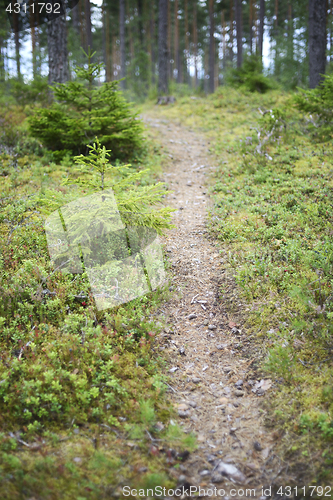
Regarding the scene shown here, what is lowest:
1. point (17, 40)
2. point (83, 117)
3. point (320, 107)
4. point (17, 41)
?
point (83, 117)

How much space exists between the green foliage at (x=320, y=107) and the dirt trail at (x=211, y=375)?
21.0 ft

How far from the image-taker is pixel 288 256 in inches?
218

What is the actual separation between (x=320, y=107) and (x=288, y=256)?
7.90m

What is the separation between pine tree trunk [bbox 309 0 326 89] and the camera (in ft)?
40.7

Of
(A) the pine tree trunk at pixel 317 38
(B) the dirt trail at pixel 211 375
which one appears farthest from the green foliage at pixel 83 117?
(A) the pine tree trunk at pixel 317 38

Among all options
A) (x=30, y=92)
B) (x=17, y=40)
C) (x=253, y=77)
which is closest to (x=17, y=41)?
(x=17, y=40)

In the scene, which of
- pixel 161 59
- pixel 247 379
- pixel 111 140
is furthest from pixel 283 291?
pixel 161 59

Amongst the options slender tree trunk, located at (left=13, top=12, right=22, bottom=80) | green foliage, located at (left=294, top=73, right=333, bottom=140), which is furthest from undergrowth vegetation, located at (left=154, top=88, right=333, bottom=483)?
slender tree trunk, located at (left=13, top=12, right=22, bottom=80)

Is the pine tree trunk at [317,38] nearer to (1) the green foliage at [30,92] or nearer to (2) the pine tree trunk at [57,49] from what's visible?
(2) the pine tree trunk at [57,49]

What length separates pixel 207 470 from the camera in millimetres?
3133

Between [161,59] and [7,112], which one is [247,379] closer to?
[7,112]

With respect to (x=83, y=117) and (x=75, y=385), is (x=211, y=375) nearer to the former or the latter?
(x=75, y=385)

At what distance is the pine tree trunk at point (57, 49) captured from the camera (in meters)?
10.7

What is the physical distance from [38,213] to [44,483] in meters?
5.10
